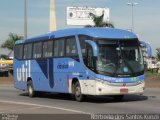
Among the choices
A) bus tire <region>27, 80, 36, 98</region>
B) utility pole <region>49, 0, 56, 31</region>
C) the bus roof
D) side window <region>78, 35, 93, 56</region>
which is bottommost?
bus tire <region>27, 80, 36, 98</region>

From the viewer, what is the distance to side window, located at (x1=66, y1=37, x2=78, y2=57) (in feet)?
76.6

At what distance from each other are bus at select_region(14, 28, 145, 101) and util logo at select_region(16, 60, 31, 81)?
366 centimetres

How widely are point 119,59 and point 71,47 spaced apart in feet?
8.75

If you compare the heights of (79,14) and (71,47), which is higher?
(79,14)

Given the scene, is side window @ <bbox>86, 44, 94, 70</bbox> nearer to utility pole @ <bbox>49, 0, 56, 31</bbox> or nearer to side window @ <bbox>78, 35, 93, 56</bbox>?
side window @ <bbox>78, 35, 93, 56</bbox>

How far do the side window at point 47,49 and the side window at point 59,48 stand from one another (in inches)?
19.0

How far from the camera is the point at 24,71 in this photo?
30031 mm

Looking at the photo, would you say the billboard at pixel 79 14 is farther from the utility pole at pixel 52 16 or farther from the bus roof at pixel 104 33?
the bus roof at pixel 104 33

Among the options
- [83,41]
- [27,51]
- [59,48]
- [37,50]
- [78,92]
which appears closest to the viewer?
[83,41]

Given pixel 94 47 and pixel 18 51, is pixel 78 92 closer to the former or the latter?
pixel 94 47

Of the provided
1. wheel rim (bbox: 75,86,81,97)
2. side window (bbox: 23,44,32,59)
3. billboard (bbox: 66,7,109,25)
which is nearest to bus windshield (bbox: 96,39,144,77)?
wheel rim (bbox: 75,86,81,97)

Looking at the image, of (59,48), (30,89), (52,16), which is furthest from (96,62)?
(52,16)

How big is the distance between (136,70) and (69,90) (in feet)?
11.4

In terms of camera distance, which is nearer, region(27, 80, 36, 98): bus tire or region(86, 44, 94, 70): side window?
region(86, 44, 94, 70): side window
